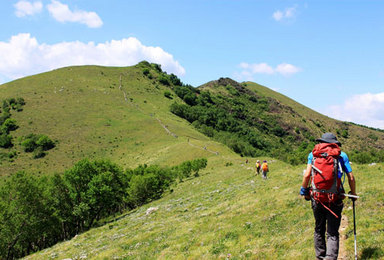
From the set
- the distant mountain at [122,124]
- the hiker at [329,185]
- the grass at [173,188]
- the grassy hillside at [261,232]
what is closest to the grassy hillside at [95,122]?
the distant mountain at [122,124]

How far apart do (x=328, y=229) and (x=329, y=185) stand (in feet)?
4.22

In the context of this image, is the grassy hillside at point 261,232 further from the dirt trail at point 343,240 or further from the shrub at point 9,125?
the shrub at point 9,125

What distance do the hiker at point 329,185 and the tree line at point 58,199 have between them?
1584 inches

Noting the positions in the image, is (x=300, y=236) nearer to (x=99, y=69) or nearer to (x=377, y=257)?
A: (x=377, y=257)

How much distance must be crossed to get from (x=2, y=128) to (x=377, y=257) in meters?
124

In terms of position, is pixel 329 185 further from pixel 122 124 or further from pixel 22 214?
pixel 122 124

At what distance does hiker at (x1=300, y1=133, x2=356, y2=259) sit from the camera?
6.78 meters

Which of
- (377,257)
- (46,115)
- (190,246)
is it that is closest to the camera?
(377,257)

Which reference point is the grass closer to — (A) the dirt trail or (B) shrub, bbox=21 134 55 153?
(A) the dirt trail

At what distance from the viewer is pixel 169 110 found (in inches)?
5571

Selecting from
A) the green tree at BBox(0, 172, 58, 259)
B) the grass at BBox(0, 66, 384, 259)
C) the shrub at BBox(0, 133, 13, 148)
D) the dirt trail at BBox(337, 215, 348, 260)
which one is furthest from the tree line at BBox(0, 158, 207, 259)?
the shrub at BBox(0, 133, 13, 148)

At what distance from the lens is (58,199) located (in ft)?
142

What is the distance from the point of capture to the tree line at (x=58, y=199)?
38.7 meters

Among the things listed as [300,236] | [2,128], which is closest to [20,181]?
[300,236]
